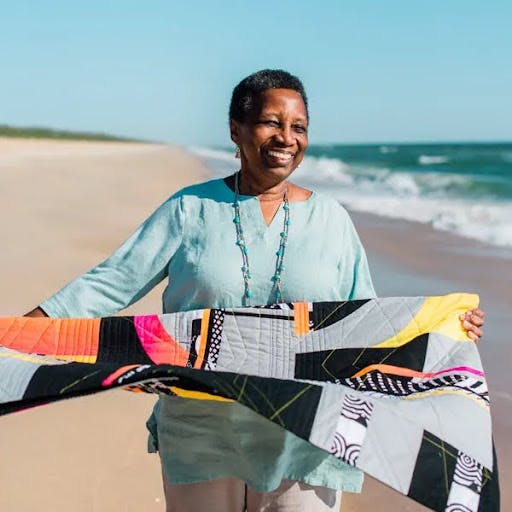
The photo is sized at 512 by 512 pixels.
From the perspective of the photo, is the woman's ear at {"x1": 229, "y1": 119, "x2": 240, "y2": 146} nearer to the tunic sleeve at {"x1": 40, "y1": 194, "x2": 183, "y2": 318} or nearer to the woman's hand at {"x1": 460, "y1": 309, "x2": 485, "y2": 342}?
the tunic sleeve at {"x1": 40, "y1": 194, "x2": 183, "y2": 318}

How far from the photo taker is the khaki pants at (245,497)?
1982 mm

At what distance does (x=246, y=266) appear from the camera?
6.56 ft

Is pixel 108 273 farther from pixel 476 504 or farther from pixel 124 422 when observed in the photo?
pixel 124 422

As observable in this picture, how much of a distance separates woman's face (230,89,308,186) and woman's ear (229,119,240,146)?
0.02 metres

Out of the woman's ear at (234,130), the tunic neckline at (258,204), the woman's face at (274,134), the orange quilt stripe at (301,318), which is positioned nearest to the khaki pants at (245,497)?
the orange quilt stripe at (301,318)

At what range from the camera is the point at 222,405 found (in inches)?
76.7

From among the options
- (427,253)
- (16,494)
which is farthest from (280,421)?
(427,253)

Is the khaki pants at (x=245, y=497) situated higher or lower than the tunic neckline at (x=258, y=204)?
lower

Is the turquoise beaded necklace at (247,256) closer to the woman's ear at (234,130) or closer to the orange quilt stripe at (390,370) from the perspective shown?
the woman's ear at (234,130)

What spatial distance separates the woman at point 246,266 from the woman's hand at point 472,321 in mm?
402

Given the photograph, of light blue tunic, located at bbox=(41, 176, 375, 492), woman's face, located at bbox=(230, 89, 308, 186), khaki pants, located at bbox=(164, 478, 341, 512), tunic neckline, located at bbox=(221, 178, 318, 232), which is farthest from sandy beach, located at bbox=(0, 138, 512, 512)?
woman's face, located at bbox=(230, 89, 308, 186)

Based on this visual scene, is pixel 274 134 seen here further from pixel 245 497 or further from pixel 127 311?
pixel 127 311

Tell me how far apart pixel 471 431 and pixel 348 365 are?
435 mm

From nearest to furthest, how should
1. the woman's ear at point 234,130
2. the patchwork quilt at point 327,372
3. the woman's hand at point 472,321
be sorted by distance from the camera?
the patchwork quilt at point 327,372 < the woman's ear at point 234,130 < the woman's hand at point 472,321
